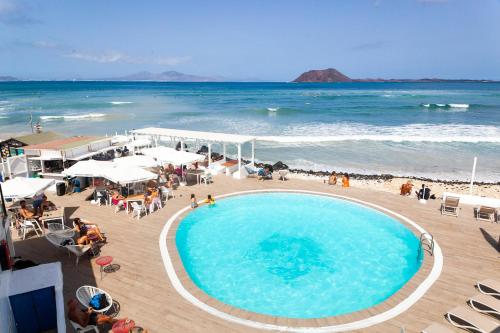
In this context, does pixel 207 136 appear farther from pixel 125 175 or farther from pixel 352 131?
pixel 352 131

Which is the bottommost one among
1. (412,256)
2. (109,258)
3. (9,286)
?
(412,256)

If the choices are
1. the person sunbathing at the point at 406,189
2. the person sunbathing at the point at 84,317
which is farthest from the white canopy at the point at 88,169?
the person sunbathing at the point at 406,189

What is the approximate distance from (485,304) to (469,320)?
0.83m

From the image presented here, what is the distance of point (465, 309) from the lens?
22.2ft

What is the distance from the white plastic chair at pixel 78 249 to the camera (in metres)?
8.54

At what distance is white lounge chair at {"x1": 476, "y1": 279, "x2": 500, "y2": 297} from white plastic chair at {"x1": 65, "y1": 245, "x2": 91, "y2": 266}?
9468 mm

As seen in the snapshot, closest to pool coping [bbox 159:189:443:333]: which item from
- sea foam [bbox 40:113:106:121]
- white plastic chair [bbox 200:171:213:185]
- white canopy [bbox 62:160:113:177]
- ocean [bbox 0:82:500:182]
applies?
white canopy [bbox 62:160:113:177]

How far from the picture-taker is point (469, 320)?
6.43 meters

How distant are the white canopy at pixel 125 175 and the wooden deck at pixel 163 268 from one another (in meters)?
1.19

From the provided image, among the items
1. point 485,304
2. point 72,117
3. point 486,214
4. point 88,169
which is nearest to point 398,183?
point 486,214

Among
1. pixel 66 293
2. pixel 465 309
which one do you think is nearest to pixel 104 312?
pixel 66 293

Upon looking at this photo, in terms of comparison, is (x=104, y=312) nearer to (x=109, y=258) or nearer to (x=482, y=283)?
(x=109, y=258)

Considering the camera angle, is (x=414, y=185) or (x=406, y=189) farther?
(x=414, y=185)

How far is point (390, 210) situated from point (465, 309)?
257 inches
